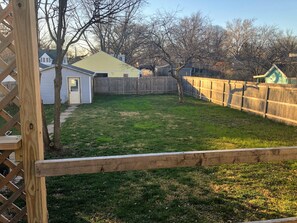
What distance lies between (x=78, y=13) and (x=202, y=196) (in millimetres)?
5957

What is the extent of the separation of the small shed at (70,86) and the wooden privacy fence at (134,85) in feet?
16.5

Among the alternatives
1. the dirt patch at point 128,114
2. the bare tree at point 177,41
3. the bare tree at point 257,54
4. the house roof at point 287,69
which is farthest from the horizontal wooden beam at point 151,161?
the bare tree at point 257,54

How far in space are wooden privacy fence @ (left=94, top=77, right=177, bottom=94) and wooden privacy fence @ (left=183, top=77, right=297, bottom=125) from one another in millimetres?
6044

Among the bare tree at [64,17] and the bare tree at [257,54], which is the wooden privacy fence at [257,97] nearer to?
the bare tree at [64,17]

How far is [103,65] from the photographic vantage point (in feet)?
87.9

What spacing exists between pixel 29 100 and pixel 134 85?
21.5 meters

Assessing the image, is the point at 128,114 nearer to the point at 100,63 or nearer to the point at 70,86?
the point at 70,86

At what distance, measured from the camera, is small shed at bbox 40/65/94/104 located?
16.4 meters

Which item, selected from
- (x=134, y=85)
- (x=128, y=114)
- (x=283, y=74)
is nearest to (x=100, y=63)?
(x=134, y=85)

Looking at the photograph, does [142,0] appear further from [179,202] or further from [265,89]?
[265,89]

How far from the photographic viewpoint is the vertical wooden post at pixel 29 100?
1.45 m

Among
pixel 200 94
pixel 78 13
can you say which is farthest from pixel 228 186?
pixel 200 94

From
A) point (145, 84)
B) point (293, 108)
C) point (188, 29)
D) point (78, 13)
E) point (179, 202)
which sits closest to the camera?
point (179, 202)

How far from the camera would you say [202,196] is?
4.04m
